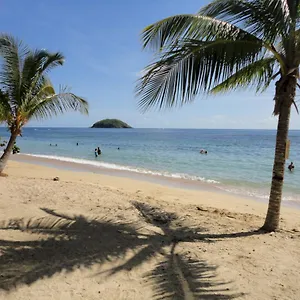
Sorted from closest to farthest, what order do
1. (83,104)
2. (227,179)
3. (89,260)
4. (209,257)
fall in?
(89,260), (209,257), (83,104), (227,179)

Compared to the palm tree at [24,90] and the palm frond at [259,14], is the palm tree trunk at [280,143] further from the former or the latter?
the palm tree at [24,90]

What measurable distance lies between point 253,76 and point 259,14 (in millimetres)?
1682

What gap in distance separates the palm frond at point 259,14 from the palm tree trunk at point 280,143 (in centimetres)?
88

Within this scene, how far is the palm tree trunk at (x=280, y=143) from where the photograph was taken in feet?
16.0

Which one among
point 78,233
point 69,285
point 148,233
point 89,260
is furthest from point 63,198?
point 69,285

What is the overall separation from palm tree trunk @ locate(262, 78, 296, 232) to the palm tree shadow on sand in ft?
1.98

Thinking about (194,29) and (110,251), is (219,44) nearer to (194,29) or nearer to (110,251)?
(194,29)

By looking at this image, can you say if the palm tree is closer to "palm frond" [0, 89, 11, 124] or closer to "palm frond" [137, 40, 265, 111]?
"palm frond" [0, 89, 11, 124]

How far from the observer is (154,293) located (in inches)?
125

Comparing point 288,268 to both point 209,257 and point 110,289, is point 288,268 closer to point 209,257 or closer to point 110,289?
point 209,257

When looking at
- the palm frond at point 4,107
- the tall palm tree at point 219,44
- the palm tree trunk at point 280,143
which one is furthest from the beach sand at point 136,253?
the palm frond at point 4,107

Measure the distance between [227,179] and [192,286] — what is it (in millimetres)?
11883

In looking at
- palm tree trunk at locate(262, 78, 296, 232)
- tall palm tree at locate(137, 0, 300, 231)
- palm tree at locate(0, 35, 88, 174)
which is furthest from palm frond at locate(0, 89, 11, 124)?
palm tree trunk at locate(262, 78, 296, 232)

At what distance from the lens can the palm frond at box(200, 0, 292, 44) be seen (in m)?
4.28
